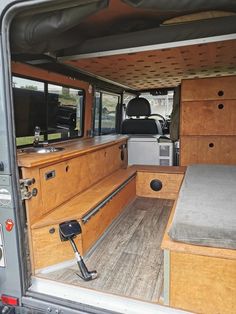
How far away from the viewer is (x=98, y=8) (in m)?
1.26

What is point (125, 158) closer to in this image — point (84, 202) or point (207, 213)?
point (84, 202)

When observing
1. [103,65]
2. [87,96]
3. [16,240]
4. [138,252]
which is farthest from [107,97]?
[16,240]

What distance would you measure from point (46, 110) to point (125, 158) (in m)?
1.65

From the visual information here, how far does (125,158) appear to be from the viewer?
396 centimetres

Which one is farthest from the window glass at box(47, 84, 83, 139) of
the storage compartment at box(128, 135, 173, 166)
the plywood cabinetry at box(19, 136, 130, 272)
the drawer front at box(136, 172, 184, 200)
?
the drawer front at box(136, 172, 184, 200)

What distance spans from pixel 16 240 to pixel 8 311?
40 centimetres

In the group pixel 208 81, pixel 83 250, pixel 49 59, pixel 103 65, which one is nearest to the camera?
pixel 83 250

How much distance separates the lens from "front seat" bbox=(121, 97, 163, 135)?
4.36m

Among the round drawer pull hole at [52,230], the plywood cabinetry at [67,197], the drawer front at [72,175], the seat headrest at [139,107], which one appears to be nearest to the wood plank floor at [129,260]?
the plywood cabinetry at [67,197]

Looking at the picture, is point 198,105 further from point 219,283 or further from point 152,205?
point 219,283

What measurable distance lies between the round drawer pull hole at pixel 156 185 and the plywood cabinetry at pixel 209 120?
56 centimetres

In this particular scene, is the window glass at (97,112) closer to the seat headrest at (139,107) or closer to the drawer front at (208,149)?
the seat headrest at (139,107)

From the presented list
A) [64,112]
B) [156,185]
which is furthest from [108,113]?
[156,185]

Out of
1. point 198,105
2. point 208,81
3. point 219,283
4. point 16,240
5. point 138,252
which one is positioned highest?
point 208,81
